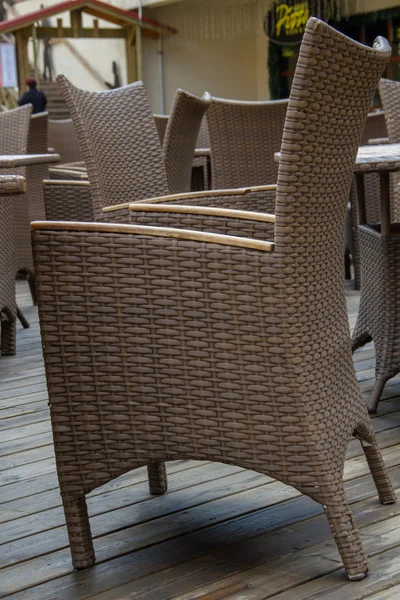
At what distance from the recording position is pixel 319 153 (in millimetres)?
1497

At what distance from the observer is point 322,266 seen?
1.59m

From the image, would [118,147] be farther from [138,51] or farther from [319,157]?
[138,51]


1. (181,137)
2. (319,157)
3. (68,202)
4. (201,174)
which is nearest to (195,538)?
(319,157)

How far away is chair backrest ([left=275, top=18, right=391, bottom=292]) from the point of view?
1434 millimetres

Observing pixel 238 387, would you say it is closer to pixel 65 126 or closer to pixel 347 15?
pixel 65 126

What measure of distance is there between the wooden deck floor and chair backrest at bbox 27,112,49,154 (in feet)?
8.72

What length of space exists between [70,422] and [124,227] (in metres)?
0.37

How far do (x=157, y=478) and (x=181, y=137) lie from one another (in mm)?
1911

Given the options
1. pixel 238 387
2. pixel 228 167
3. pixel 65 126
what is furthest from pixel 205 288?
pixel 65 126

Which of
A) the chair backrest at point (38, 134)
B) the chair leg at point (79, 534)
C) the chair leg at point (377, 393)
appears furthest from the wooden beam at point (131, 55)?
the chair leg at point (79, 534)

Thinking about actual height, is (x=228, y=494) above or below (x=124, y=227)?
below

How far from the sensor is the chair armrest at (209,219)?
1.91 metres

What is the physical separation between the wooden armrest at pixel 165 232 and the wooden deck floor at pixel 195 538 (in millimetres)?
570

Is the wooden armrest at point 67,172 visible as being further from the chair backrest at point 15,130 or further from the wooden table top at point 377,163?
the wooden table top at point 377,163
